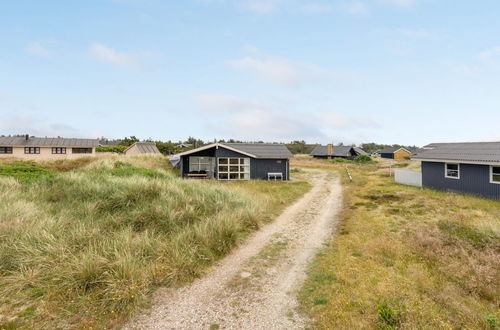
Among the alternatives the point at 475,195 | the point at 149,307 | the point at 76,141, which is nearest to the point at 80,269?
the point at 149,307

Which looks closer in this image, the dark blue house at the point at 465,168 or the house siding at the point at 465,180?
the dark blue house at the point at 465,168

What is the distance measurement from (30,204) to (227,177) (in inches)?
649

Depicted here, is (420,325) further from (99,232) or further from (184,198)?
(184,198)

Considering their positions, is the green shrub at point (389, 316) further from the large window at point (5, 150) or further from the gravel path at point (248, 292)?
the large window at point (5, 150)

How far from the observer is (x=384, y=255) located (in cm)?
767

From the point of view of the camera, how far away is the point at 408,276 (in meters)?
6.39

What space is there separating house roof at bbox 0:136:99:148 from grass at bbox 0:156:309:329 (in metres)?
39.2

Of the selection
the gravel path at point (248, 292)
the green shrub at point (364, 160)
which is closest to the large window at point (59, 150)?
the gravel path at point (248, 292)

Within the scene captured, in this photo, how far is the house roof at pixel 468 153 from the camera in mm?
16562

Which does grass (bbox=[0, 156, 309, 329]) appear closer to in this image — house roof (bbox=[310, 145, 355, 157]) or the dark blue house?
the dark blue house

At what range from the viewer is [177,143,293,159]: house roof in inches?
999

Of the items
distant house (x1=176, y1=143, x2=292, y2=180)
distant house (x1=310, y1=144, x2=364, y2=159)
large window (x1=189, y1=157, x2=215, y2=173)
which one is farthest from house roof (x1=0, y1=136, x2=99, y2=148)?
distant house (x1=310, y1=144, x2=364, y2=159)

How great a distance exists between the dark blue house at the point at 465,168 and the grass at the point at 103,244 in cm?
1437

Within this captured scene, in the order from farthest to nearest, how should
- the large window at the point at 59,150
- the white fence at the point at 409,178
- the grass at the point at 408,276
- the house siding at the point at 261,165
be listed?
1. the large window at the point at 59,150
2. the house siding at the point at 261,165
3. the white fence at the point at 409,178
4. the grass at the point at 408,276
